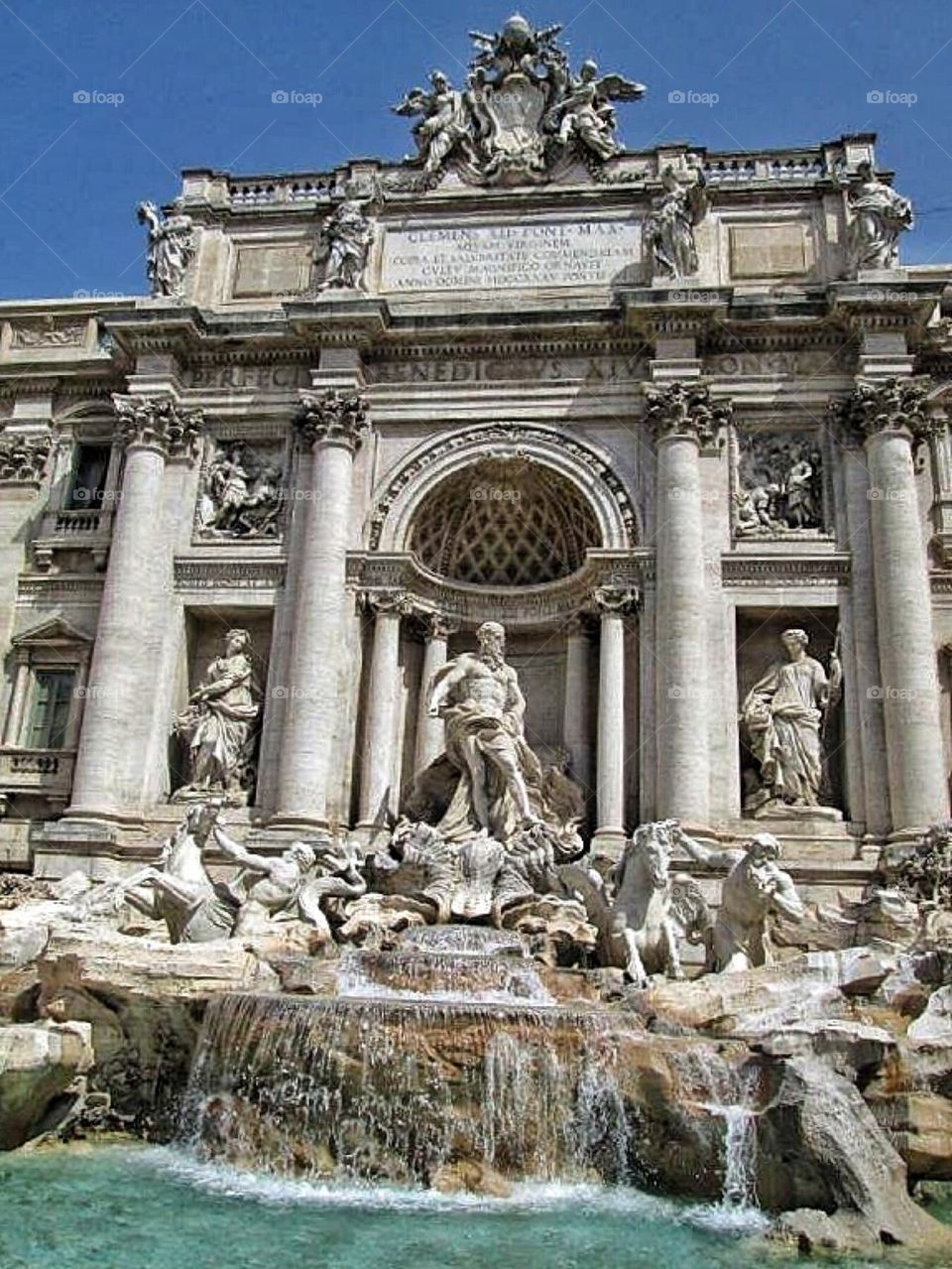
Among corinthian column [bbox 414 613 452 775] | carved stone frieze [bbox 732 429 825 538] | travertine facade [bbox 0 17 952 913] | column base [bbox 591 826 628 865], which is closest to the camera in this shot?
column base [bbox 591 826 628 865]

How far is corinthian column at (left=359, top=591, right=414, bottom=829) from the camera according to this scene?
60.9 feet

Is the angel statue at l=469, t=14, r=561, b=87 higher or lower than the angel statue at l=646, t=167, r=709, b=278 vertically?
higher

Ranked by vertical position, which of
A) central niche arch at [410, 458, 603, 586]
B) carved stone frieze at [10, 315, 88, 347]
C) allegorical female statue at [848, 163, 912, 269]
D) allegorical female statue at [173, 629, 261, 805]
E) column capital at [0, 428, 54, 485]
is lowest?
allegorical female statue at [173, 629, 261, 805]

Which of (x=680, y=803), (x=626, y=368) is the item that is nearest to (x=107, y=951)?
(x=680, y=803)

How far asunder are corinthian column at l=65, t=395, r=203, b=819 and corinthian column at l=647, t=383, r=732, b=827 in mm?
8304

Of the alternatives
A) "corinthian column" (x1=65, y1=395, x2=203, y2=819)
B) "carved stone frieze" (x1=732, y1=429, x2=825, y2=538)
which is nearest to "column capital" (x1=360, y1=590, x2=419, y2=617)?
"corinthian column" (x1=65, y1=395, x2=203, y2=819)

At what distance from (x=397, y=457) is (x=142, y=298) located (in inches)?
226

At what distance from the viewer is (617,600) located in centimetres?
1889

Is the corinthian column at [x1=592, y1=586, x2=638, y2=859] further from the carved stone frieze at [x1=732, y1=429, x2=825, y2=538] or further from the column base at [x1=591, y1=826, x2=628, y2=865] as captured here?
the carved stone frieze at [x1=732, y1=429, x2=825, y2=538]

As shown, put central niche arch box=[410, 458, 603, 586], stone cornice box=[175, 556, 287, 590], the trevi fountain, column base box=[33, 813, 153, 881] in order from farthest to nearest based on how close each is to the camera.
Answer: central niche arch box=[410, 458, 603, 586], stone cornice box=[175, 556, 287, 590], column base box=[33, 813, 153, 881], the trevi fountain

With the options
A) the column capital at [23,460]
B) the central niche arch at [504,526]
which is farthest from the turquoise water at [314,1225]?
the column capital at [23,460]

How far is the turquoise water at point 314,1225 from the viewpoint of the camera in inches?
292

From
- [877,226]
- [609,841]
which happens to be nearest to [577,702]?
[609,841]

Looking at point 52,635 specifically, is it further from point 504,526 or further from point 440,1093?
point 440,1093
